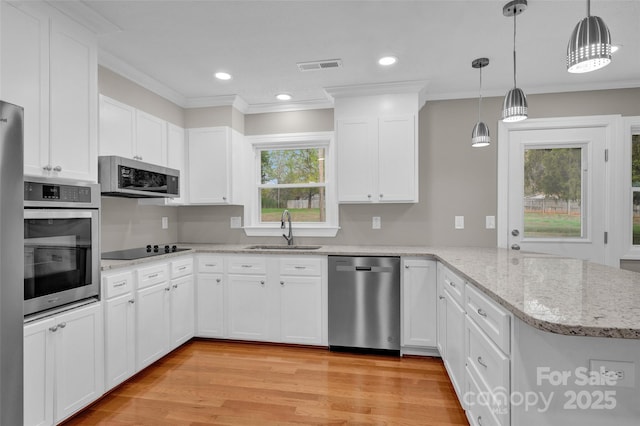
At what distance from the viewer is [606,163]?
326 cm

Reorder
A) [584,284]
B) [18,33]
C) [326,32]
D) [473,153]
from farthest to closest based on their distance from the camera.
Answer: [473,153] → [326,32] → [18,33] → [584,284]

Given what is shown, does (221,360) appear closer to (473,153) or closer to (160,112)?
(160,112)

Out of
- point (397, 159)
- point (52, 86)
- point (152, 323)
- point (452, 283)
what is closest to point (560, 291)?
point (452, 283)

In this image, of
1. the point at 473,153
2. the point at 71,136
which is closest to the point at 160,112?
the point at 71,136

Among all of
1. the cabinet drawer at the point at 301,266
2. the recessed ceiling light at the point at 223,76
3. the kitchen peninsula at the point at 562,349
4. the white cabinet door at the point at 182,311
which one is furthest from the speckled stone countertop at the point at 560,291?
the recessed ceiling light at the point at 223,76

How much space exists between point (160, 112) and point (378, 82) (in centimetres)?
222

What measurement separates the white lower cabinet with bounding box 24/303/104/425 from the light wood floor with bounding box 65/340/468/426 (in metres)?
0.22

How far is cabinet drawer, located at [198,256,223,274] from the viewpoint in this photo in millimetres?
3344

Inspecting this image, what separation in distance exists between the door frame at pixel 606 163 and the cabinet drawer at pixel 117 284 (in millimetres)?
3433

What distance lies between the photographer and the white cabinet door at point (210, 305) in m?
3.34

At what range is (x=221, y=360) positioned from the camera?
2955mm

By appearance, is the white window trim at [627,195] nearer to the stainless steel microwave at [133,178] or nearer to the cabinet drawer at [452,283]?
the cabinet drawer at [452,283]

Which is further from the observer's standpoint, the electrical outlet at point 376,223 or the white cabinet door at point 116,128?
the electrical outlet at point 376,223

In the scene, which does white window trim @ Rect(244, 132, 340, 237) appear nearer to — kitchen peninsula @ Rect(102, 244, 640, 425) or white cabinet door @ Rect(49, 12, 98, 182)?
white cabinet door @ Rect(49, 12, 98, 182)
